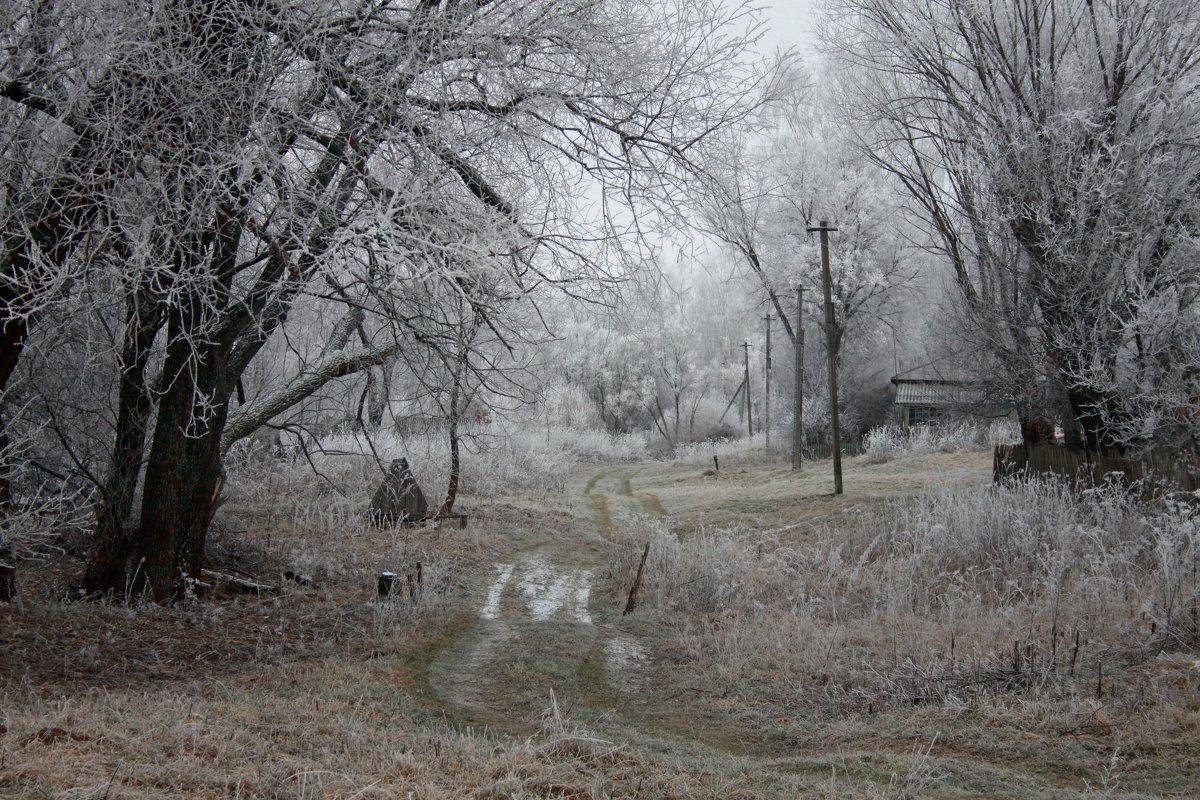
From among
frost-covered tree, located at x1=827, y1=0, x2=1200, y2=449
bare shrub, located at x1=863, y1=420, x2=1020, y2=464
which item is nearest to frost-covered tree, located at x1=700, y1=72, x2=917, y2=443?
bare shrub, located at x1=863, y1=420, x2=1020, y2=464

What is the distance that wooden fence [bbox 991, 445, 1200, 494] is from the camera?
11.4 meters

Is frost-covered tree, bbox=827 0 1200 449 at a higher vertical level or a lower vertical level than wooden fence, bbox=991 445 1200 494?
higher

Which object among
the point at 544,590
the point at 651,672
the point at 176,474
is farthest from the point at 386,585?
the point at 651,672

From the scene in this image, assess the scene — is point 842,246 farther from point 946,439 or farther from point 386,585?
point 386,585

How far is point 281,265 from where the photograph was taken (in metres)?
7.05

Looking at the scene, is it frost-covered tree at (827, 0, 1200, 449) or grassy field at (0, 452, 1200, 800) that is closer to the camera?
grassy field at (0, 452, 1200, 800)

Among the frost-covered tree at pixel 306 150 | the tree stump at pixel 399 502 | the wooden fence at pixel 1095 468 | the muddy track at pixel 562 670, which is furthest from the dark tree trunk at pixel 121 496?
the wooden fence at pixel 1095 468

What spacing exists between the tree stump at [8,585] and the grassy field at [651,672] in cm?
25

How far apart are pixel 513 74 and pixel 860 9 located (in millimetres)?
12225

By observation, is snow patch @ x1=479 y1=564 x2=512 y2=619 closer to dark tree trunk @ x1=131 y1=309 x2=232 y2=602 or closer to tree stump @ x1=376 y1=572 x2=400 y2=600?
tree stump @ x1=376 y1=572 x2=400 y2=600

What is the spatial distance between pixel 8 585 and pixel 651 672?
17.3 feet

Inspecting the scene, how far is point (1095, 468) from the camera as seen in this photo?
12969 mm

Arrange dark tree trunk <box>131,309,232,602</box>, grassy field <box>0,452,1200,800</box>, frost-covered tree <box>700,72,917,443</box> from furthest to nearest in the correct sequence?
frost-covered tree <box>700,72,917,443</box> < dark tree trunk <box>131,309,232,602</box> < grassy field <box>0,452,1200,800</box>

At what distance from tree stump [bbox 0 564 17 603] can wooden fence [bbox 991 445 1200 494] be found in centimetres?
1143
